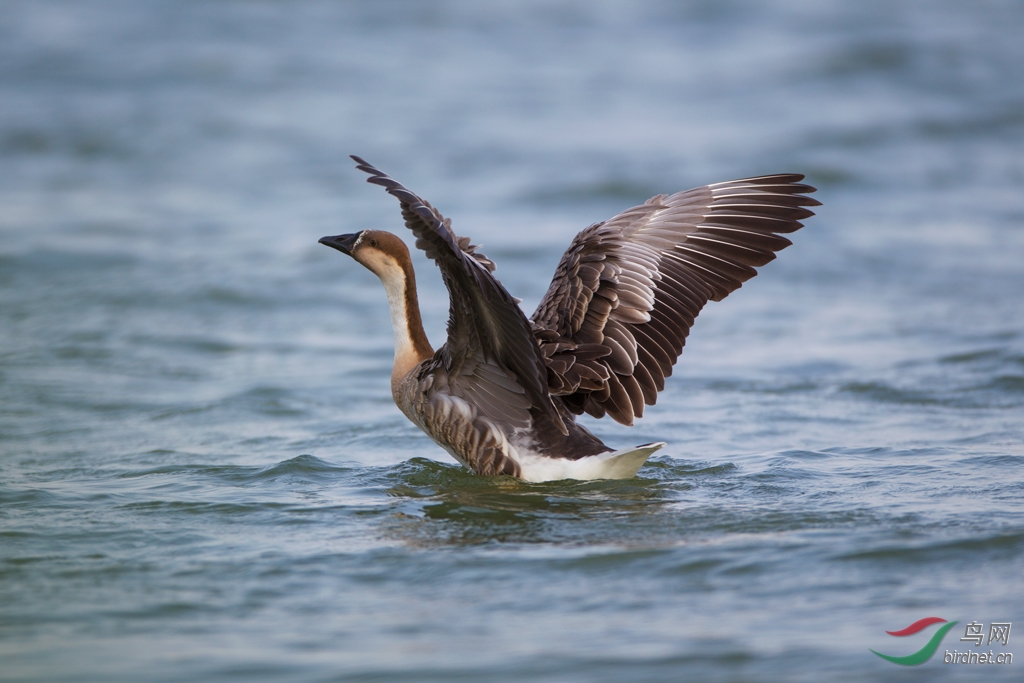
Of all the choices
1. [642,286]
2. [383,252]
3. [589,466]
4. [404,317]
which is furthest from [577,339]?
[383,252]

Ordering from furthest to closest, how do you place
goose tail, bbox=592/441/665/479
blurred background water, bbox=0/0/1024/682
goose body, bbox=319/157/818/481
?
goose body, bbox=319/157/818/481, goose tail, bbox=592/441/665/479, blurred background water, bbox=0/0/1024/682

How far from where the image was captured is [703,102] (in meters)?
20.6

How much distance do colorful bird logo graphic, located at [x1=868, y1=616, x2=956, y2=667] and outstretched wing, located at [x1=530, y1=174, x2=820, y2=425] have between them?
260cm

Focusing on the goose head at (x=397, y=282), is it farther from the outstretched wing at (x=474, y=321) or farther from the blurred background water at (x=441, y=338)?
the blurred background water at (x=441, y=338)

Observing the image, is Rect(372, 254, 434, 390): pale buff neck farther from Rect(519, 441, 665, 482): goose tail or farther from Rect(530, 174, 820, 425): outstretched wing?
Rect(519, 441, 665, 482): goose tail

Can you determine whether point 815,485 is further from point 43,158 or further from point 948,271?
point 43,158

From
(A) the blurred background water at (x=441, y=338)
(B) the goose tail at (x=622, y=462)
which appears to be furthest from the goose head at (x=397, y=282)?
(B) the goose tail at (x=622, y=462)

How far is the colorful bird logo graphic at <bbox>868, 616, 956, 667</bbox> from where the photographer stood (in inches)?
165

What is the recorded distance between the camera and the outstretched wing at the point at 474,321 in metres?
5.16

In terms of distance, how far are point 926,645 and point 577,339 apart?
299cm

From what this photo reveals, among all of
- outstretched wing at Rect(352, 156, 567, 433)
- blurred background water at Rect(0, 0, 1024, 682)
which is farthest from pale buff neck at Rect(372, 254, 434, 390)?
blurred background water at Rect(0, 0, 1024, 682)

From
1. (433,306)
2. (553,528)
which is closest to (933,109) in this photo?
(433,306)

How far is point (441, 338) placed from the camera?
11.2 metres

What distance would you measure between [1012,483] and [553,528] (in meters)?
2.75
